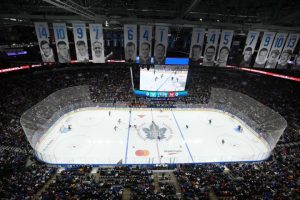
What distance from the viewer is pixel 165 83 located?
2544cm

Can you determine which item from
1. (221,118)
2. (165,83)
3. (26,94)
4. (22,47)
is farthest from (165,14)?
(22,47)

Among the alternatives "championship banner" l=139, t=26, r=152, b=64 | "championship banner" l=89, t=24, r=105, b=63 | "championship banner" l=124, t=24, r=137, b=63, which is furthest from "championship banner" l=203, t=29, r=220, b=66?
"championship banner" l=89, t=24, r=105, b=63

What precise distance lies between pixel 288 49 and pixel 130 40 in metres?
14.1

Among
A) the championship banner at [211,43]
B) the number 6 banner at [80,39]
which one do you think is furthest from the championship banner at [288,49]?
the number 6 banner at [80,39]

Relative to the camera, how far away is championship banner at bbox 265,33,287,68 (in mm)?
16688

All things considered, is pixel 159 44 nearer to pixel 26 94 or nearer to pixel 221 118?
pixel 221 118

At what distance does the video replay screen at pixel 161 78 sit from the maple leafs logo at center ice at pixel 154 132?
600 centimetres

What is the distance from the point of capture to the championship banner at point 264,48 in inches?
659

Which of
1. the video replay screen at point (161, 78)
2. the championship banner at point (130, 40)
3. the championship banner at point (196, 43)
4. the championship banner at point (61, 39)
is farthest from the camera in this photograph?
the video replay screen at point (161, 78)

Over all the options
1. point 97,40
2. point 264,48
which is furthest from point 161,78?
point 264,48

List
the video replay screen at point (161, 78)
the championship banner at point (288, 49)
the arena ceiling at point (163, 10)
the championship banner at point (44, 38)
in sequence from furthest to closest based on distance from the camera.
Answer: the video replay screen at point (161, 78), the championship banner at point (288, 49), the arena ceiling at point (163, 10), the championship banner at point (44, 38)

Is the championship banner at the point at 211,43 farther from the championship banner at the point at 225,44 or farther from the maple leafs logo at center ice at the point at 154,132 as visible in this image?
the maple leafs logo at center ice at the point at 154,132

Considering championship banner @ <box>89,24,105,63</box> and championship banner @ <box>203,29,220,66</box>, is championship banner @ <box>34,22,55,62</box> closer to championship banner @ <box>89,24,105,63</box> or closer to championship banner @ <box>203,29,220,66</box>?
championship banner @ <box>89,24,105,63</box>

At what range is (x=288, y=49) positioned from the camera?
56.2 ft
